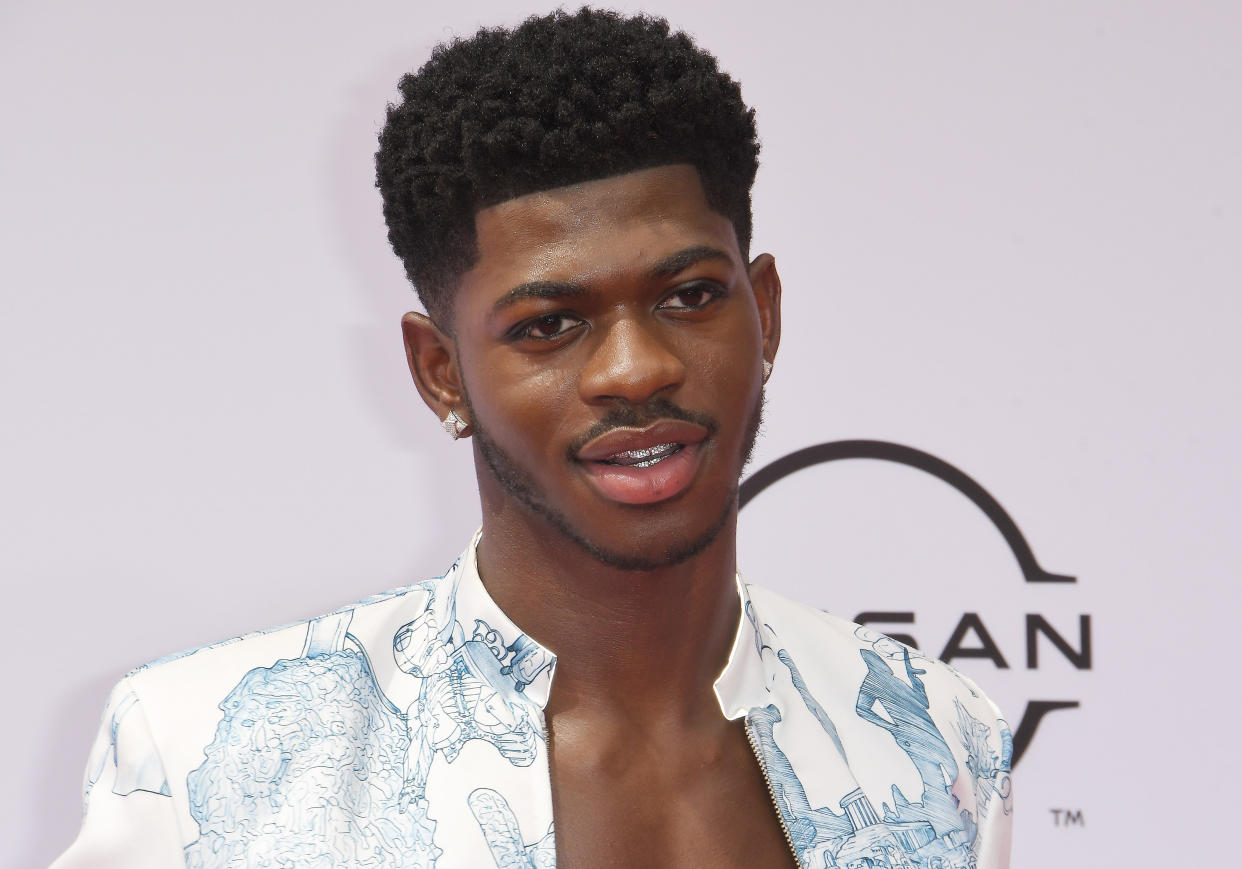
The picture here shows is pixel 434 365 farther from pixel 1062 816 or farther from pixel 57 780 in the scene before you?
pixel 1062 816

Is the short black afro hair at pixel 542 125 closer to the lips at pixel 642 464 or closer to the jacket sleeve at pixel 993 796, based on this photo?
the lips at pixel 642 464

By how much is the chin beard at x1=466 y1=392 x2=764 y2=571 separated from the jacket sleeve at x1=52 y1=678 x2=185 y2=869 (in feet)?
1.52

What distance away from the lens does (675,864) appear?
58.1 inches

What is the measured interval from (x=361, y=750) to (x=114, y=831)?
258mm

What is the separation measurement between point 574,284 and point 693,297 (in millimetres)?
145

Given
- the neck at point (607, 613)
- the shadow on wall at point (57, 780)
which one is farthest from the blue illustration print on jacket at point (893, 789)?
the shadow on wall at point (57, 780)

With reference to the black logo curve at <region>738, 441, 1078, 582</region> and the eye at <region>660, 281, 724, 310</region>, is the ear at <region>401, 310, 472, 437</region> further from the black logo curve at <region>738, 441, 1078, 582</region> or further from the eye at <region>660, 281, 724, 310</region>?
the black logo curve at <region>738, 441, 1078, 582</region>

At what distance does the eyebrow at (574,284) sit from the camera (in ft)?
4.53

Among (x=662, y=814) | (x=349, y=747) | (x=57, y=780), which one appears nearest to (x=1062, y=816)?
(x=662, y=814)

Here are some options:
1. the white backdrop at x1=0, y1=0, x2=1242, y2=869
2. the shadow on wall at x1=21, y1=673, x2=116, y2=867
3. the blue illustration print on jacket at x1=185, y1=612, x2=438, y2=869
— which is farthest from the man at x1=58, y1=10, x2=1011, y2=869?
the shadow on wall at x1=21, y1=673, x2=116, y2=867

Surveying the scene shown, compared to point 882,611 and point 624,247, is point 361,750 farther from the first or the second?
point 882,611

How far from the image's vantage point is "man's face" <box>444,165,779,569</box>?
1381mm

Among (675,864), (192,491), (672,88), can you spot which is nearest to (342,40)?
(192,491)

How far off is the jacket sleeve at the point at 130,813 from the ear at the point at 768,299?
2.77 ft
